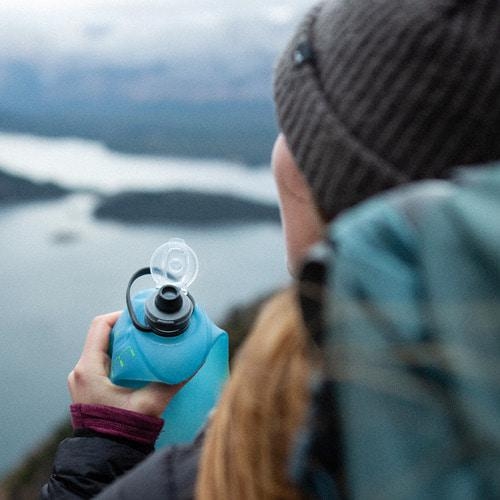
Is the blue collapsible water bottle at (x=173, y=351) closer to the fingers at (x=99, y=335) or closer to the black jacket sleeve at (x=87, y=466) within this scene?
the fingers at (x=99, y=335)

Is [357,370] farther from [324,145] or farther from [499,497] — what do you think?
[324,145]

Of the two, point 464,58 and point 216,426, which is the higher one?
point 464,58

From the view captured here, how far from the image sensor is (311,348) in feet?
2.02

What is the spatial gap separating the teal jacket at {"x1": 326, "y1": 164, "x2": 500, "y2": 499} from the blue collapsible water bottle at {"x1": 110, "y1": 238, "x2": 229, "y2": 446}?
68 centimetres

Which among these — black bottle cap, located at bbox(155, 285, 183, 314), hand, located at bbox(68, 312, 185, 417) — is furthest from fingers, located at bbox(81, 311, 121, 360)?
black bottle cap, located at bbox(155, 285, 183, 314)

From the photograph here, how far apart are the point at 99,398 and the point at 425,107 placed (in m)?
0.66

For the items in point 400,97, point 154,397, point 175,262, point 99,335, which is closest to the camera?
point 400,97

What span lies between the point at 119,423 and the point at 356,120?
565 millimetres

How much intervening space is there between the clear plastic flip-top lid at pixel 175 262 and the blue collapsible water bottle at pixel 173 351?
0.18 feet

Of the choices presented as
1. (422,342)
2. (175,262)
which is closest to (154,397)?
(175,262)

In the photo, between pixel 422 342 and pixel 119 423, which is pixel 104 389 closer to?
pixel 119 423

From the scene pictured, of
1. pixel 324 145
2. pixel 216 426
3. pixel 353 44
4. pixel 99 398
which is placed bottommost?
pixel 99 398

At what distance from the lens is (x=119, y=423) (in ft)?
3.67

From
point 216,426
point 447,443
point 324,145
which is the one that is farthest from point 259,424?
point 324,145
